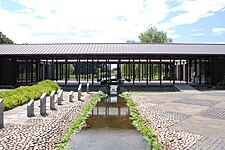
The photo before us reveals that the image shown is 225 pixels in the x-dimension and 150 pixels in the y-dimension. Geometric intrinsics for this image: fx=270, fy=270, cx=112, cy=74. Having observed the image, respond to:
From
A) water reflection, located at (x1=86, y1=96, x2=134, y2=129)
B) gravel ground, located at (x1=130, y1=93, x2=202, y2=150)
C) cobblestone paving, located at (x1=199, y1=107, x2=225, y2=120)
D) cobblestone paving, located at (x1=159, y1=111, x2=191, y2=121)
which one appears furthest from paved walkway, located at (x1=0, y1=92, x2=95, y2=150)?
cobblestone paving, located at (x1=199, y1=107, x2=225, y2=120)

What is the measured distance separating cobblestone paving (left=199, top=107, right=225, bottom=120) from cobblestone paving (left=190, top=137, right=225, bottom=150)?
136 inches

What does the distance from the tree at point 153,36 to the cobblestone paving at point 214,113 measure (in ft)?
158

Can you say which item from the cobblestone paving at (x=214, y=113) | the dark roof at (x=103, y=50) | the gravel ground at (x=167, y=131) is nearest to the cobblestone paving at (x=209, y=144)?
the gravel ground at (x=167, y=131)

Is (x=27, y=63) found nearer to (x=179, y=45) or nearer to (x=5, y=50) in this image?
(x=5, y=50)

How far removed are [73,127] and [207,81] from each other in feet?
67.8

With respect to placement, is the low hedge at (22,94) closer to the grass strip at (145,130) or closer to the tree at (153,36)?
the grass strip at (145,130)

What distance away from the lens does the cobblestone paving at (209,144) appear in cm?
631

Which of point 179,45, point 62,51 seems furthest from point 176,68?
point 62,51

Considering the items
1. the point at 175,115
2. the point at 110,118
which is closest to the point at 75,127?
the point at 110,118

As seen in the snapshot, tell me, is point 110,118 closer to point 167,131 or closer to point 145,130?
point 145,130

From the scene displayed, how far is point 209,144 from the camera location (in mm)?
6602

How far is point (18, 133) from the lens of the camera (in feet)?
24.2

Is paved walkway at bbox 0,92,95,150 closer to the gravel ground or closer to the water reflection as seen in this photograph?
the water reflection

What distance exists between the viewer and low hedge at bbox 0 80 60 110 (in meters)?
12.3
